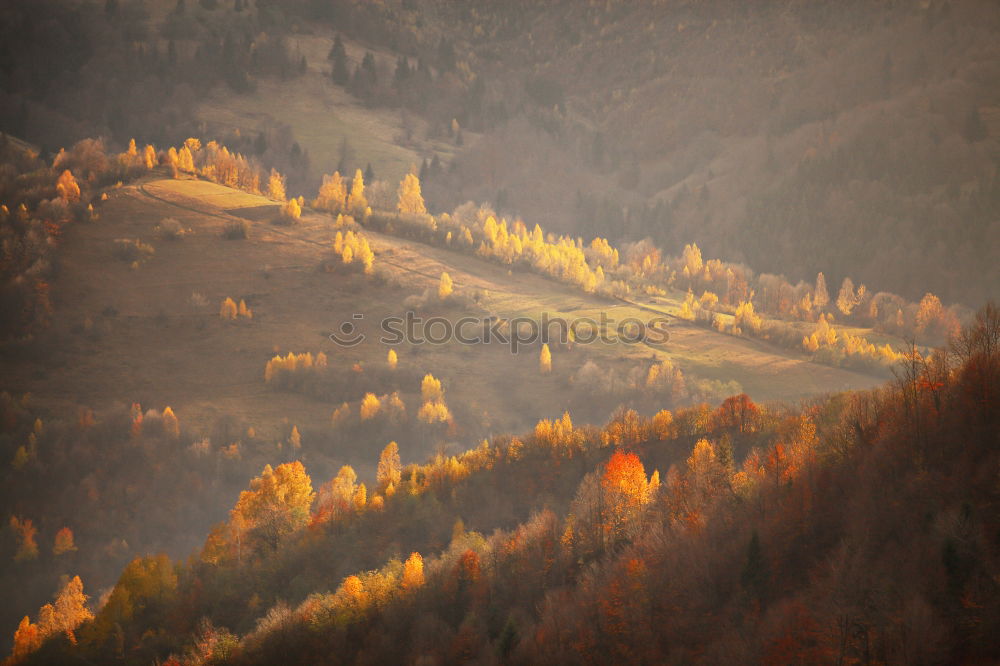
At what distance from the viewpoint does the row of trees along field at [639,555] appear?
45019 mm

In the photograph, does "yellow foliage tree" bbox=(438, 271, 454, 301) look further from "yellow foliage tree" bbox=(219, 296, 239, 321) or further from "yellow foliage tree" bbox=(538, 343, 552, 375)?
"yellow foliage tree" bbox=(219, 296, 239, 321)

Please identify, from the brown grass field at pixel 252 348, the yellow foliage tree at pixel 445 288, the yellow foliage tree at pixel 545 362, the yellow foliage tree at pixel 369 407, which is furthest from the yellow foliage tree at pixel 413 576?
the yellow foliage tree at pixel 445 288

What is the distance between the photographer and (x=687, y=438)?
103188 mm

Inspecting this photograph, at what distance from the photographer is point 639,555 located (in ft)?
212

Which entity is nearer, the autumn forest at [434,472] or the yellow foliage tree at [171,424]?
the autumn forest at [434,472]

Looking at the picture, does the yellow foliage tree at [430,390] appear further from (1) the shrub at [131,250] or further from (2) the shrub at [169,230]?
(2) the shrub at [169,230]

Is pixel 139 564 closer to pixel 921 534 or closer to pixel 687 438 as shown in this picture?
pixel 687 438

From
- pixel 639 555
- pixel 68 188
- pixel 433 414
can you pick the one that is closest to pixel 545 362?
pixel 433 414

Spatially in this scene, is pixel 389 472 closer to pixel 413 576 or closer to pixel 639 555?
pixel 413 576

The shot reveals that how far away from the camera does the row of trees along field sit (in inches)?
1772

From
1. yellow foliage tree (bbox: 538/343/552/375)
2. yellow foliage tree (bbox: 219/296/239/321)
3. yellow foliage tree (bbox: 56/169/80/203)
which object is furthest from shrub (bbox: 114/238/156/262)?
yellow foliage tree (bbox: 538/343/552/375)

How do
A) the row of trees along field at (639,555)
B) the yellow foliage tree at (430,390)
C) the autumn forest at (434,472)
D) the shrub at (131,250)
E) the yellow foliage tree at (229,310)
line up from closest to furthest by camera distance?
the row of trees along field at (639,555)
the autumn forest at (434,472)
the yellow foliage tree at (430,390)
the yellow foliage tree at (229,310)
the shrub at (131,250)

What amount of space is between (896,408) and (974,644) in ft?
92.3

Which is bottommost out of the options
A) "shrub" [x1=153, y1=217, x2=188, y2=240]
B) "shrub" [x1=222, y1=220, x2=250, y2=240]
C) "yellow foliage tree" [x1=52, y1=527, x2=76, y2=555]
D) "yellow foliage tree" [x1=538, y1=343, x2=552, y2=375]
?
"yellow foliage tree" [x1=52, y1=527, x2=76, y2=555]
